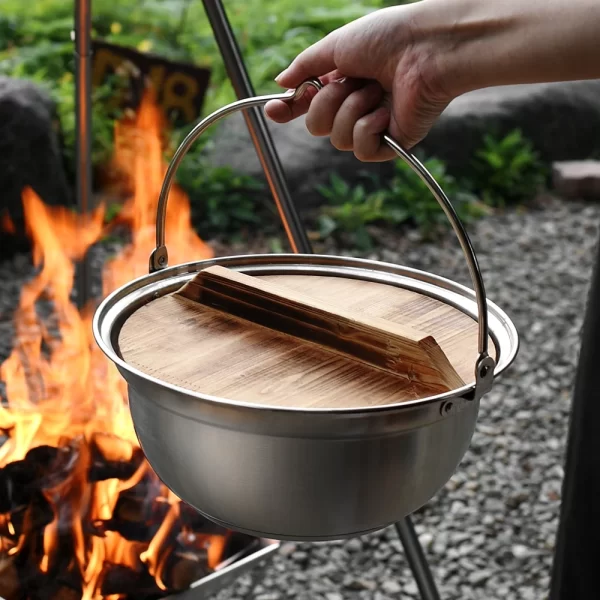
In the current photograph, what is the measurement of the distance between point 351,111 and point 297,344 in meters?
0.30

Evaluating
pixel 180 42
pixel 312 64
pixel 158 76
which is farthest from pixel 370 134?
pixel 180 42

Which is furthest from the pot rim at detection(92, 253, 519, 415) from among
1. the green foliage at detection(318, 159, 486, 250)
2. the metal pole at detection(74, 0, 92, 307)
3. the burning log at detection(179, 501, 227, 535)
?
the green foliage at detection(318, 159, 486, 250)

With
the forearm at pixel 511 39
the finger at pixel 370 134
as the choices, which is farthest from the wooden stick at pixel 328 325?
the forearm at pixel 511 39

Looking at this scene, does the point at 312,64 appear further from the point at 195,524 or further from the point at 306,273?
the point at 195,524

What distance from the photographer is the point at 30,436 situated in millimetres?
1922

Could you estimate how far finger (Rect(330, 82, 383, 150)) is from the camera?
1086 mm

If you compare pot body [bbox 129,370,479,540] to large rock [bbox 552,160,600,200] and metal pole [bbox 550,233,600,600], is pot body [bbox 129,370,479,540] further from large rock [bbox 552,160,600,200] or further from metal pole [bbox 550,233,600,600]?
large rock [bbox 552,160,600,200]

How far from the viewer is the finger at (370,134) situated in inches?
41.8

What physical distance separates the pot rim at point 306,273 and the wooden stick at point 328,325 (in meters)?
0.06

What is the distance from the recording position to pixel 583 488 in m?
1.68

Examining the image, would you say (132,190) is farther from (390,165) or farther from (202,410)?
(202,410)

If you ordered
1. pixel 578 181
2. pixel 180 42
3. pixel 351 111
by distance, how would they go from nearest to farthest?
pixel 351 111 < pixel 578 181 < pixel 180 42

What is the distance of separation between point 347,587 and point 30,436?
1079mm

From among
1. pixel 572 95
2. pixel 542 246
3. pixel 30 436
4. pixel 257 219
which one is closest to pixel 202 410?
pixel 30 436
